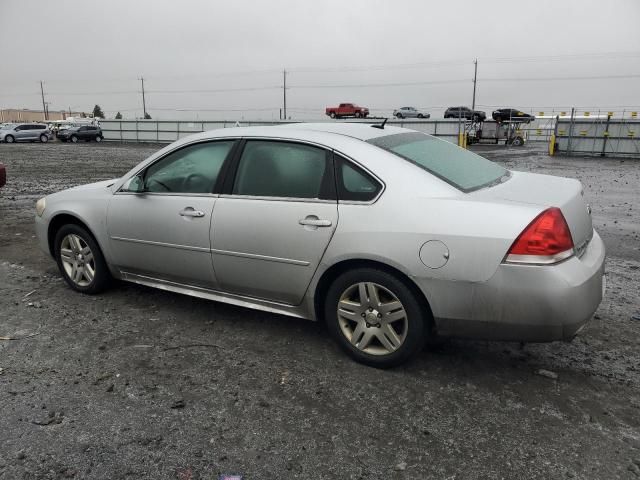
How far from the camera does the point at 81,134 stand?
41.5 meters

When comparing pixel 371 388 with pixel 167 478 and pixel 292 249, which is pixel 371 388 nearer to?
pixel 292 249

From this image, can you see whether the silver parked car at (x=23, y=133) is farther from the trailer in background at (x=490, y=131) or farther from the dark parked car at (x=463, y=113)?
the dark parked car at (x=463, y=113)

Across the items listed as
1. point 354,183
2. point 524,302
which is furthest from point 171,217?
point 524,302

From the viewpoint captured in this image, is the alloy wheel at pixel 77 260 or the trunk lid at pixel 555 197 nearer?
the trunk lid at pixel 555 197

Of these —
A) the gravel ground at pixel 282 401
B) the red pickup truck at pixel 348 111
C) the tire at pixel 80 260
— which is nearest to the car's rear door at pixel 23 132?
the red pickup truck at pixel 348 111

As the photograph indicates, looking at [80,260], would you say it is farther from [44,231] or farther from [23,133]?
[23,133]

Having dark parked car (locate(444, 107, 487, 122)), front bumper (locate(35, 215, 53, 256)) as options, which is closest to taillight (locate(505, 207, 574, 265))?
front bumper (locate(35, 215, 53, 256))

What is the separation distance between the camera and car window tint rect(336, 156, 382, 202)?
10.4 feet

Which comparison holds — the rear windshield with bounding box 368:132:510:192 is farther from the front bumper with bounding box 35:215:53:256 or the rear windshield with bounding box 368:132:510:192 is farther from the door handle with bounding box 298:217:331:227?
the front bumper with bounding box 35:215:53:256

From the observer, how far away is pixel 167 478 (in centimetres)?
231

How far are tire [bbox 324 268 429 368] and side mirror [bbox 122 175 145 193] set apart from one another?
1.88m

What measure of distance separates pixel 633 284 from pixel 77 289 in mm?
5332

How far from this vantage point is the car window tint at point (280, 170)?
134 inches

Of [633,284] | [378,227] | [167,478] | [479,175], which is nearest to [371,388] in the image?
[378,227]
